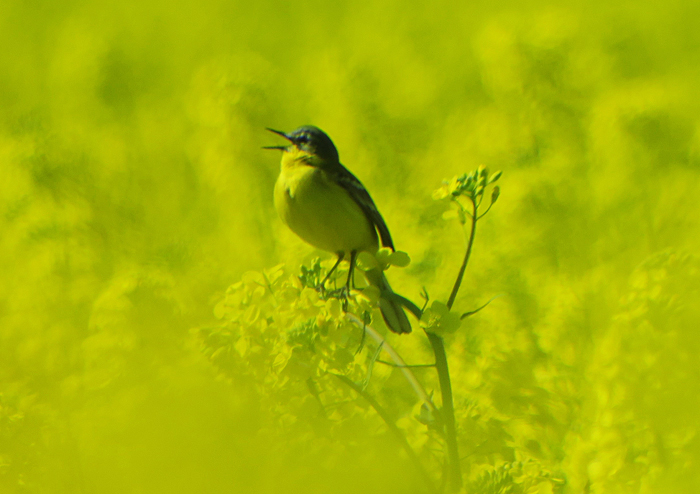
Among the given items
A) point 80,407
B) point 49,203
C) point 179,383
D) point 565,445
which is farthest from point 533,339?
point 49,203

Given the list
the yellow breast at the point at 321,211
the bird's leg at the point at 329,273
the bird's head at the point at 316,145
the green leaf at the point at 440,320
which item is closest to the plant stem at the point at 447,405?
the green leaf at the point at 440,320

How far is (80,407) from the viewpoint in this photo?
197cm

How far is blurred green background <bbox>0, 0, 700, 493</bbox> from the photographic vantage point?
1473 millimetres

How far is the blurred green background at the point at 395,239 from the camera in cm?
147

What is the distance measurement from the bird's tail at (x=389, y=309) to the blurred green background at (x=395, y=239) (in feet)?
1.07

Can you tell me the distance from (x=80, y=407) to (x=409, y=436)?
1046mm

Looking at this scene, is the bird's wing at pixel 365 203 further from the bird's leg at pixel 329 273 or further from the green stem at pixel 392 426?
the green stem at pixel 392 426

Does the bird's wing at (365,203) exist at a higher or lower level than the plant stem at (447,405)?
higher

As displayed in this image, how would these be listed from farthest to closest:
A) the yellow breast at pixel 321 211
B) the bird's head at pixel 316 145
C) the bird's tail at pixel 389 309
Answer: the bird's head at pixel 316 145 → the yellow breast at pixel 321 211 → the bird's tail at pixel 389 309

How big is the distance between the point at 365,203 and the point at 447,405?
47cm

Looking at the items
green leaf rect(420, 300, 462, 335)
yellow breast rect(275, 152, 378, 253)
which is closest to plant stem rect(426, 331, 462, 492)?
green leaf rect(420, 300, 462, 335)

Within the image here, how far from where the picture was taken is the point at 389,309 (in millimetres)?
1129

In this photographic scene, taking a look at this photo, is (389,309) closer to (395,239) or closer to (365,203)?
(365,203)

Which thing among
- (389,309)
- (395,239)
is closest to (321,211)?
(389,309)
